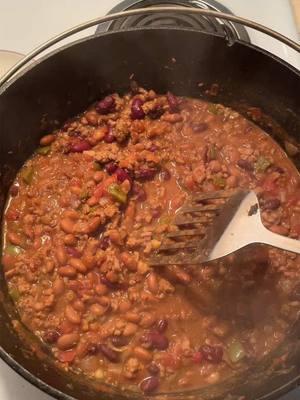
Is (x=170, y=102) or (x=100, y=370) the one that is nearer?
(x=100, y=370)

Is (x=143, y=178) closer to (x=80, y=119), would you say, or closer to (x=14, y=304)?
(x=80, y=119)

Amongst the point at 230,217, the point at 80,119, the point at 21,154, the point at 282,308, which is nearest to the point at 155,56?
the point at 80,119

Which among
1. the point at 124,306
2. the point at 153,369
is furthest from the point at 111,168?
the point at 153,369

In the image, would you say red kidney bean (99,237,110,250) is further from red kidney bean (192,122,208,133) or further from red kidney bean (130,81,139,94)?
red kidney bean (130,81,139,94)

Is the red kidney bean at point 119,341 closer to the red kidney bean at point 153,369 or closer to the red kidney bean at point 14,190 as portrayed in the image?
the red kidney bean at point 153,369

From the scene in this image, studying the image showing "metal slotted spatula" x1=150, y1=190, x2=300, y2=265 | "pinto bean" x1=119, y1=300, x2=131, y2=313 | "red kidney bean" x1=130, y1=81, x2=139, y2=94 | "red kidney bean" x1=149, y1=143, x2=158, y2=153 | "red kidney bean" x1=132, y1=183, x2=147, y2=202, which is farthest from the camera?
"red kidney bean" x1=130, y1=81, x2=139, y2=94

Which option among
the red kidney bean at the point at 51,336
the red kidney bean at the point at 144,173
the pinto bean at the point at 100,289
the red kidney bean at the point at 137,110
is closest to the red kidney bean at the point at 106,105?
the red kidney bean at the point at 137,110

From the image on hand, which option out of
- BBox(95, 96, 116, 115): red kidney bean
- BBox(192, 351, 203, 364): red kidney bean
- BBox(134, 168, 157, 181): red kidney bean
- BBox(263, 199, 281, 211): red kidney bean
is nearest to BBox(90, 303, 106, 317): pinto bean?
BBox(192, 351, 203, 364): red kidney bean
